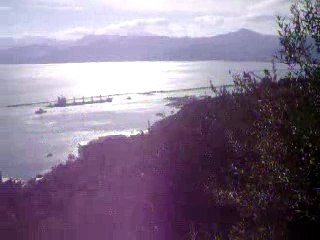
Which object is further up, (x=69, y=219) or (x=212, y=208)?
(x=212, y=208)

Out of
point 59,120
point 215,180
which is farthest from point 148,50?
point 215,180

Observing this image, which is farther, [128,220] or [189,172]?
[189,172]

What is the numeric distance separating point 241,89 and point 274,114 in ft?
2.12

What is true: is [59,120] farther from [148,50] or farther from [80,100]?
[148,50]

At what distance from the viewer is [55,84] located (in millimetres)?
93625

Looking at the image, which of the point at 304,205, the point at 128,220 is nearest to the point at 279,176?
the point at 304,205

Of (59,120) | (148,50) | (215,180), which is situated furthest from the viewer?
(148,50)

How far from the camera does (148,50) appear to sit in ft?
575

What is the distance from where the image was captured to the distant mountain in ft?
489

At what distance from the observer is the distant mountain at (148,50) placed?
14900 cm

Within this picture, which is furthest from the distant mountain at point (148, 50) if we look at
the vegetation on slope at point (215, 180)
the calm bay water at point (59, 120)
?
the vegetation on slope at point (215, 180)

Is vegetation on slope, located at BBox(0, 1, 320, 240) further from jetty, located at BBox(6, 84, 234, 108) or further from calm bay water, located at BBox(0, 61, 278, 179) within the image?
jetty, located at BBox(6, 84, 234, 108)

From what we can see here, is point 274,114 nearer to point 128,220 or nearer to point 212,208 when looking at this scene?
point 212,208

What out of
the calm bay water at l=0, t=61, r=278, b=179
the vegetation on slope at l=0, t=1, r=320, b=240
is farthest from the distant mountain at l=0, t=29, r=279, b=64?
the vegetation on slope at l=0, t=1, r=320, b=240
